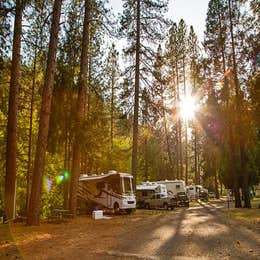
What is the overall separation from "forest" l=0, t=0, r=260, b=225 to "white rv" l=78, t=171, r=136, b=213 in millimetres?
1389

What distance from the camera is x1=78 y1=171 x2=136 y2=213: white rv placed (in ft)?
70.0

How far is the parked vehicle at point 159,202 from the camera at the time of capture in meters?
28.8

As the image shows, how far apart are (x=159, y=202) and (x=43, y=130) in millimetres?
18481

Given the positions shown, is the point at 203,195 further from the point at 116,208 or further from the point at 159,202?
the point at 116,208

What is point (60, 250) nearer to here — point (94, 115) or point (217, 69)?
point (94, 115)

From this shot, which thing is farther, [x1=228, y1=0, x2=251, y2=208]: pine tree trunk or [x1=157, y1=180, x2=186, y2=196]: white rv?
[x1=157, y1=180, x2=186, y2=196]: white rv

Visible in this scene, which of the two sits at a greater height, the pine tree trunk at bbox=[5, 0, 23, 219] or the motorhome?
the pine tree trunk at bbox=[5, 0, 23, 219]

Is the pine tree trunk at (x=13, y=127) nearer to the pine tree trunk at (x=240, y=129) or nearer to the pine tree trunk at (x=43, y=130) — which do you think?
the pine tree trunk at (x=43, y=130)

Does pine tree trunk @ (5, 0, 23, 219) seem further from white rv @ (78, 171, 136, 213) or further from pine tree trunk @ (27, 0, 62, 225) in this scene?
white rv @ (78, 171, 136, 213)

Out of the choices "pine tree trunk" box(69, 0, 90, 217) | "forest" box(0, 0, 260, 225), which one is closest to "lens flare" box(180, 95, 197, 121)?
"forest" box(0, 0, 260, 225)

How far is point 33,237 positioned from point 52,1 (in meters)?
8.75

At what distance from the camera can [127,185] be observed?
21703 mm

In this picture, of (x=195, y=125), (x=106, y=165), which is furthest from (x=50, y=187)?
(x=195, y=125)

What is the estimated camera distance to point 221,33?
86.4 feet
